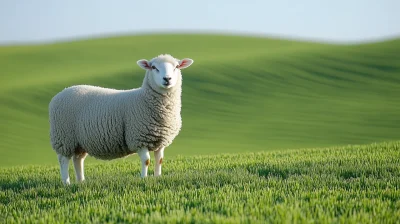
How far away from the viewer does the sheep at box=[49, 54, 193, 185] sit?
9.45 meters

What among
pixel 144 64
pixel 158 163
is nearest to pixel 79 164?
pixel 158 163

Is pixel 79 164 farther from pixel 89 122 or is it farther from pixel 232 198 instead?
pixel 232 198

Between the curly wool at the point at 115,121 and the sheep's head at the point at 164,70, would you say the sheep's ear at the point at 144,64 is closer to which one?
the sheep's head at the point at 164,70

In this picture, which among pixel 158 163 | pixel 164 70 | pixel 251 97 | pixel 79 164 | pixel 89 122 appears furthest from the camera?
pixel 251 97

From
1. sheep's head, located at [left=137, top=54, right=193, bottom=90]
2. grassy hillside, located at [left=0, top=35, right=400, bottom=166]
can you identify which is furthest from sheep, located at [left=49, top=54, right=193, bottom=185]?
grassy hillside, located at [left=0, top=35, right=400, bottom=166]

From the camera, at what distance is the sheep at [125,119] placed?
31.0ft

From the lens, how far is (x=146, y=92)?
974 cm

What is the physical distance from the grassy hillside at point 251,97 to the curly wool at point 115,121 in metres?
13.5

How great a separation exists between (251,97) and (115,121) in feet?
Answer: 88.2

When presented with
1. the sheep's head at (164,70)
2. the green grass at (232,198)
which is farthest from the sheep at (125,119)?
the green grass at (232,198)

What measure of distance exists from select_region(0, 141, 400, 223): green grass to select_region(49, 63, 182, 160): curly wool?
33.2 inches

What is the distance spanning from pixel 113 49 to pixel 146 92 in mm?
50990

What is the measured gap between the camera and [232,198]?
723 cm

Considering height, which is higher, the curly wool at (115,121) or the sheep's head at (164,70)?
the sheep's head at (164,70)
